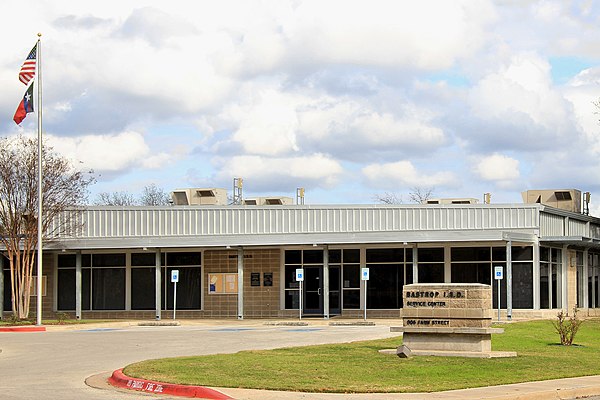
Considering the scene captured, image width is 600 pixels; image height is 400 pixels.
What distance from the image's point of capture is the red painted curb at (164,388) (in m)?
15.0

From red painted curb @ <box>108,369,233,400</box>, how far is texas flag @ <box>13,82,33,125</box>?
69.7ft

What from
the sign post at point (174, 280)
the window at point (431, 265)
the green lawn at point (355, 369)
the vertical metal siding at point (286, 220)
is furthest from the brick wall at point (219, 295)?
the green lawn at point (355, 369)

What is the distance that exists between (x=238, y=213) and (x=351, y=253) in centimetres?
556

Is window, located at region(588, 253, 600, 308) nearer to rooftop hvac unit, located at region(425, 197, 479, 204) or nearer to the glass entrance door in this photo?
rooftop hvac unit, located at region(425, 197, 479, 204)

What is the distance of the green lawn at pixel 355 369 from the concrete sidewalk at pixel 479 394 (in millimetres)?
394

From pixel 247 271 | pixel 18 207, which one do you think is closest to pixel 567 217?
pixel 247 271

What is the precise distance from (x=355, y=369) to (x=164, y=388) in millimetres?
3901

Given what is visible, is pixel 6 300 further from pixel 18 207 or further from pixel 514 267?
pixel 514 267

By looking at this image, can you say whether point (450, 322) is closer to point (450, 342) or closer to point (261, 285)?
point (450, 342)

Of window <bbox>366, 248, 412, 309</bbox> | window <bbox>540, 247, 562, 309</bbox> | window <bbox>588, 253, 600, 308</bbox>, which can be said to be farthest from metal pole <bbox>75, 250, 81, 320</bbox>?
window <bbox>588, 253, 600, 308</bbox>

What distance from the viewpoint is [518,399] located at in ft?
48.4

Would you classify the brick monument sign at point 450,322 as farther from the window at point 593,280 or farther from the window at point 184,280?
the window at point 593,280

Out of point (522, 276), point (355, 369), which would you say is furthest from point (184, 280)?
point (355, 369)

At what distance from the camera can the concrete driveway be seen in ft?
54.3
